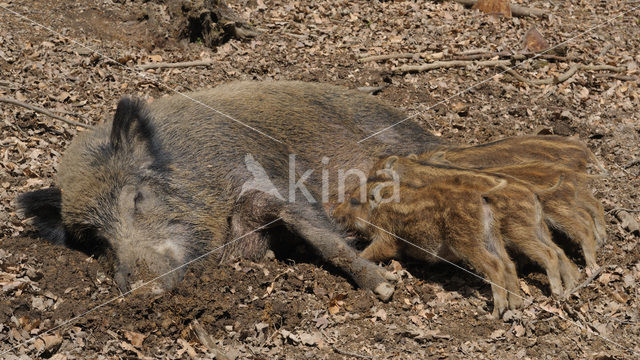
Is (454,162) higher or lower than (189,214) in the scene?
higher

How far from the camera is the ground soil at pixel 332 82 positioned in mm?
3811

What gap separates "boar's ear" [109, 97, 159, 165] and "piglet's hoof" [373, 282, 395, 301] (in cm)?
189

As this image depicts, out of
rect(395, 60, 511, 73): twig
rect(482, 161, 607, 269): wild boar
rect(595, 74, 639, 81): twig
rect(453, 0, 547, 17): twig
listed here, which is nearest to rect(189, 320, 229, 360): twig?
rect(482, 161, 607, 269): wild boar

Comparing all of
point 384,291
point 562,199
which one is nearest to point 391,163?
point 384,291

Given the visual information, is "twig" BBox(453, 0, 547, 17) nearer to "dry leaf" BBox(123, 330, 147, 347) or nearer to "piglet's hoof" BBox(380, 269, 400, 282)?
"piglet's hoof" BBox(380, 269, 400, 282)

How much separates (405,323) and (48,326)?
2187 mm

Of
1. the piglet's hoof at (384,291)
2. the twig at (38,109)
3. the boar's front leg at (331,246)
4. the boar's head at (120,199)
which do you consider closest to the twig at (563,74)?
the boar's front leg at (331,246)

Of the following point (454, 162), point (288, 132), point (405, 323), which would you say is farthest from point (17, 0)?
point (405, 323)

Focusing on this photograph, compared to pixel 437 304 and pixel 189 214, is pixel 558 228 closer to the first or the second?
pixel 437 304

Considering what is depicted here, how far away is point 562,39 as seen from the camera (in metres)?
7.20

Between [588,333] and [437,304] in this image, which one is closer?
[588,333]

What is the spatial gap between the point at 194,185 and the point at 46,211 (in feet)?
3.47

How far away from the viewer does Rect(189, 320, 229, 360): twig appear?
369 centimetres

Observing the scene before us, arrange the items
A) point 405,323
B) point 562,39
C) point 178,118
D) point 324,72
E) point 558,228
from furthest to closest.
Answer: point 562,39
point 324,72
point 178,118
point 558,228
point 405,323
